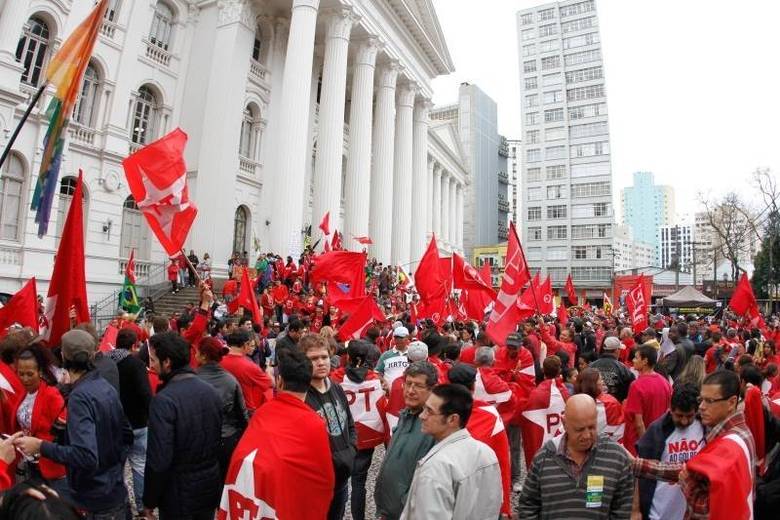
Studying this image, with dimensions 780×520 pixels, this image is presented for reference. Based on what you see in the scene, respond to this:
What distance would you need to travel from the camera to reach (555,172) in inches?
2630

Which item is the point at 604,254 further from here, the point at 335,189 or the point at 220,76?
the point at 220,76

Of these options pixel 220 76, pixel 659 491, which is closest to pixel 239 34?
pixel 220 76

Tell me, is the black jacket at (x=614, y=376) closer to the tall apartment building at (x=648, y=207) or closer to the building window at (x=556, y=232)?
the building window at (x=556, y=232)

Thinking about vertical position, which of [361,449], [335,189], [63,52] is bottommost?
[361,449]

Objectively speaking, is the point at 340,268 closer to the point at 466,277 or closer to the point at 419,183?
the point at 466,277

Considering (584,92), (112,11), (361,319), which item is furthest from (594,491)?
(584,92)

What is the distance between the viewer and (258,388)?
15.8 feet

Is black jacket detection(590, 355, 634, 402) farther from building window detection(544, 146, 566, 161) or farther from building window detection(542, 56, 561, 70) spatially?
building window detection(542, 56, 561, 70)

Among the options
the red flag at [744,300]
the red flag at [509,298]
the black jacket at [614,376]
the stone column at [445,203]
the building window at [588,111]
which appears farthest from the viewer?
the building window at [588,111]

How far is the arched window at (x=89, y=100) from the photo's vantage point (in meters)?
19.4

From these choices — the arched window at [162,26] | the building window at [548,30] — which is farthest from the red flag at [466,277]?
the building window at [548,30]

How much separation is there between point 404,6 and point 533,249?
43.6m

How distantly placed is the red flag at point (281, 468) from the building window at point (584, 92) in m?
70.3

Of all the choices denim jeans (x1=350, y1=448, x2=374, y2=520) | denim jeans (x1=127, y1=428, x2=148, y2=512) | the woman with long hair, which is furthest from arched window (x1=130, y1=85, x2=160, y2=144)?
the woman with long hair
